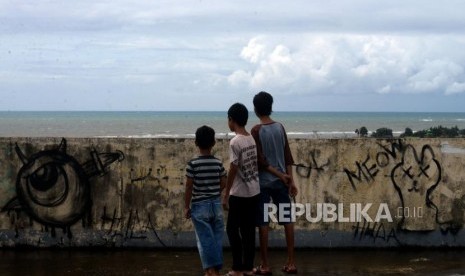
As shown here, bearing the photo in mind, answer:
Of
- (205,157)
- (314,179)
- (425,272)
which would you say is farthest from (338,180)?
(205,157)

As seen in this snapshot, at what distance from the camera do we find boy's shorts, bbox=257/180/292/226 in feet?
21.5

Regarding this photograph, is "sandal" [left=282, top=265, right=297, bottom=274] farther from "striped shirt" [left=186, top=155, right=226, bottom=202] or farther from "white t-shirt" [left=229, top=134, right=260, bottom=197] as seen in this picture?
"striped shirt" [left=186, top=155, right=226, bottom=202]

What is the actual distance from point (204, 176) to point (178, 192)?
6.66 ft

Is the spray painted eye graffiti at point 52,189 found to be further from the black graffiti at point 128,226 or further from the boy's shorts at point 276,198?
the boy's shorts at point 276,198

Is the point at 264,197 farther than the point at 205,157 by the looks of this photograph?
Yes

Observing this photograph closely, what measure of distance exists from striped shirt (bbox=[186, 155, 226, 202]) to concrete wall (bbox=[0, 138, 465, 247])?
192cm

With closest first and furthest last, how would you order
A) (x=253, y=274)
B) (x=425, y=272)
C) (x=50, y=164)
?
(x=253, y=274) < (x=425, y=272) < (x=50, y=164)

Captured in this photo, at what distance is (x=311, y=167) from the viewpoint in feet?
26.3

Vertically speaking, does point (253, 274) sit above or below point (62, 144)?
below

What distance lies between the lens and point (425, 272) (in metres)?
6.89

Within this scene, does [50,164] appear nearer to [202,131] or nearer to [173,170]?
[173,170]

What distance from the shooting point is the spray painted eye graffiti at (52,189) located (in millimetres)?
7867

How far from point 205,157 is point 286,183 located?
0.97 metres

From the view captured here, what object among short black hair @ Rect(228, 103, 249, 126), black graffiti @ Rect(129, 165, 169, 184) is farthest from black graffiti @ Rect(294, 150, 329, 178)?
short black hair @ Rect(228, 103, 249, 126)
